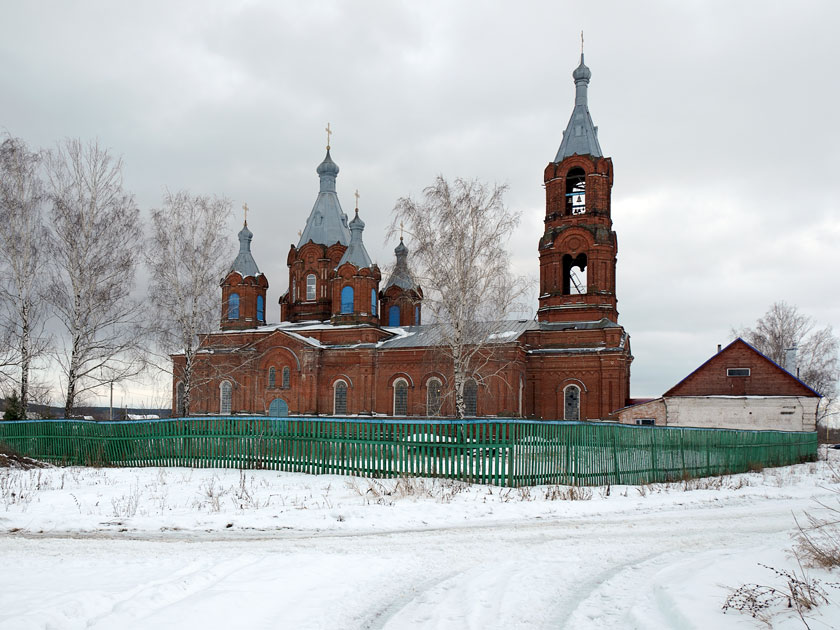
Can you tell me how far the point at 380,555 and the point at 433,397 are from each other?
25.0 m

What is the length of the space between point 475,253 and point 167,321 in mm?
11317

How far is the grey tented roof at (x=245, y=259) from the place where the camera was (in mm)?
36688

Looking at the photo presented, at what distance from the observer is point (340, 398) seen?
33.1 meters

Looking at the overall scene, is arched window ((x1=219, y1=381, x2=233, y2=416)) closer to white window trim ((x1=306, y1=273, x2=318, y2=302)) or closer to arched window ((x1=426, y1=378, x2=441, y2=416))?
white window trim ((x1=306, y1=273, x2=318, y2=302))

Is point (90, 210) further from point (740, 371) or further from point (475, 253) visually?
point (740, 371)

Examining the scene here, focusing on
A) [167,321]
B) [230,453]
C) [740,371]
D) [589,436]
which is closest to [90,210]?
[167,321]

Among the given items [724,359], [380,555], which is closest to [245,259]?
[724,359]

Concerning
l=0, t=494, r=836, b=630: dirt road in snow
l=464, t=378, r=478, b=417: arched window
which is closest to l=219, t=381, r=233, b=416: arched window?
l=464, t=378, r=478, b=417: arched window

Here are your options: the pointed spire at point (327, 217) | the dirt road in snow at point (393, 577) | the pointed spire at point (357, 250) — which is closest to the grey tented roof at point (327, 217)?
the pointed spire at point (327, 217)

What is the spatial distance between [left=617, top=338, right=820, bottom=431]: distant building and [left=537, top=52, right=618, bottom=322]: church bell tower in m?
4.87

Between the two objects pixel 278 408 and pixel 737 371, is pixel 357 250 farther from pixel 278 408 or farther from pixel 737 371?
pixel 737 371

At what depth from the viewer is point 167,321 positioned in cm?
2402

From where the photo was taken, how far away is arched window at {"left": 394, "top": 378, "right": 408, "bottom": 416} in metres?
32.1

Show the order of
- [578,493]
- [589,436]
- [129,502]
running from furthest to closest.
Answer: [589,436] < [578,493] < [129,502]
